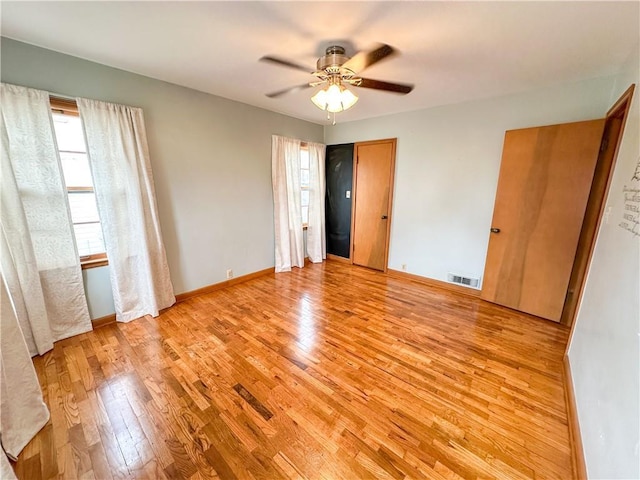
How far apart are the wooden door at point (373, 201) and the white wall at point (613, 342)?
7.49ft

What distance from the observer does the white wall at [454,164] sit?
2.52 m

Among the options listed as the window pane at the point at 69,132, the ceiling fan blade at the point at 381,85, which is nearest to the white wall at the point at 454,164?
the ceiling fan blade at the point at 381,85

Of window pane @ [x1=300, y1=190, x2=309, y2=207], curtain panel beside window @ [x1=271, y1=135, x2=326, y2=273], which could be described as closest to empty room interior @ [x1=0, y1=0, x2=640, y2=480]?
curtain panel beside window @ [x1=271, y1=135, x2=326, y2=273]

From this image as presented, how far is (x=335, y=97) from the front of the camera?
180cm

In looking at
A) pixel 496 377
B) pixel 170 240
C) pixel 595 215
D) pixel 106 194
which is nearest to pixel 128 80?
pixel 106 194

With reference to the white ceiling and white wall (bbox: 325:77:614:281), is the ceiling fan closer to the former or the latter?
the white ceiling

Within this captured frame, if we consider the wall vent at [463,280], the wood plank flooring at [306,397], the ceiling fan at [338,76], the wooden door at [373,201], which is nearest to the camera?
the wood plank flooring at [306,397]

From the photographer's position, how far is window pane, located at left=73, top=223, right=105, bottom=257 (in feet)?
7.38

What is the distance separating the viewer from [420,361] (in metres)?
2.00

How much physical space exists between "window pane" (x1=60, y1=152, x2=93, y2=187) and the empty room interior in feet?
0.06

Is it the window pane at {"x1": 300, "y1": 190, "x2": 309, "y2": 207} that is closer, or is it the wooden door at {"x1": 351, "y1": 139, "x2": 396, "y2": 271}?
the wooden door at {"x1": 351, "y1": 139, "x2": 396, "y2": 271}

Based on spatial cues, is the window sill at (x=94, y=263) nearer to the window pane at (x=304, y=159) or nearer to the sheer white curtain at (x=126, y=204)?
the sheer white curtain at (x=126, y=204)

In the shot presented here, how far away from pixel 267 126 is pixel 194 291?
2442 millimetres

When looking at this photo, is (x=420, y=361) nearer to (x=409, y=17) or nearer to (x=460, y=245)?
(x=460, y=245)
